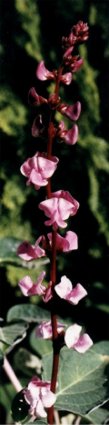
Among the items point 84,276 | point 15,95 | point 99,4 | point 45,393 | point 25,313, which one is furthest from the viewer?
point 84,276

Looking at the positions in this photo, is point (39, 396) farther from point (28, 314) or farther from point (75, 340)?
point (28, 314)

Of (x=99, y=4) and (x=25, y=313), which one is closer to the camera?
(x=25, y=313)

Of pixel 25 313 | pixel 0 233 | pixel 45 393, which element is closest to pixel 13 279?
pixel 0 233

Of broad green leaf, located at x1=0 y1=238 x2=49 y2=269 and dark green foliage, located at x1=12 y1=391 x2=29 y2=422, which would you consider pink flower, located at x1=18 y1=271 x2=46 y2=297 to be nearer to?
dark green foliage, located at x1=12 y1=391 x2=29 y2=422

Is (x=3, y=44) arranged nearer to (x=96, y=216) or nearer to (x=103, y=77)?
(x=103, y=77)

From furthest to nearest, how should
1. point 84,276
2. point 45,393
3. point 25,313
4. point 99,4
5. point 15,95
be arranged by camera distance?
point 84,276, point 15,95, point 99,4, point 25,313, point 45,393

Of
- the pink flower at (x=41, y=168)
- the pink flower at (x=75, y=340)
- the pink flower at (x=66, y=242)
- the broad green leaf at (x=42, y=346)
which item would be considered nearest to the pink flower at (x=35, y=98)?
the pink flower at (x=41, y=168)
